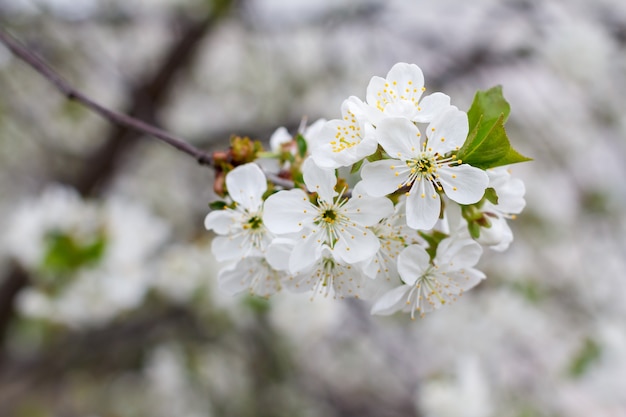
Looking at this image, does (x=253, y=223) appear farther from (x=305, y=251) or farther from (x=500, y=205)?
(x=500, y=205)

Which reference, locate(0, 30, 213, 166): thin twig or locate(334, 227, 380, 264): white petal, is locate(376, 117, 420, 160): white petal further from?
locate(0, 30, 213, 166): thin twig

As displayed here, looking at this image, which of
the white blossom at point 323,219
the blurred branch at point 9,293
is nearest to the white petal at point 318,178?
the white blossom at point 323,219

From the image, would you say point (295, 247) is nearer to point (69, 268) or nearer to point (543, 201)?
point (69, 268)

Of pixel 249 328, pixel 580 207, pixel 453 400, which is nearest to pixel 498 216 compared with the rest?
pixel 453 400

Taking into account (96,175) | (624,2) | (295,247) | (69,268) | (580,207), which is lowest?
(295,247)

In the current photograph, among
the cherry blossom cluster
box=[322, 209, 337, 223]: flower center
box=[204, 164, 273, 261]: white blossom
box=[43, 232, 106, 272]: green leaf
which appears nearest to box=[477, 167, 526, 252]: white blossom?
the cherry blossom cluster

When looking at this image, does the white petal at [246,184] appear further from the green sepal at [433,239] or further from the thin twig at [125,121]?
the green sepal at [433,239]

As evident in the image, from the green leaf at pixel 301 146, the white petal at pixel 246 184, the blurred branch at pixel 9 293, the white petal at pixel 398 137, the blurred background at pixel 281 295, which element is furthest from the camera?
the blurred branch at pixel 9 293
